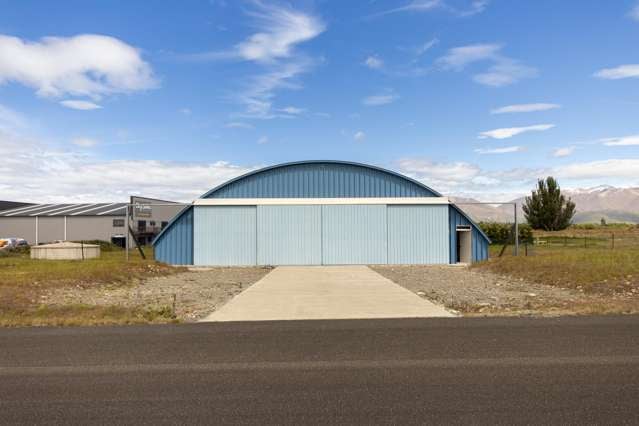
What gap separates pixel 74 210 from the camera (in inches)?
2151

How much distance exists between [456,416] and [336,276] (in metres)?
16.7

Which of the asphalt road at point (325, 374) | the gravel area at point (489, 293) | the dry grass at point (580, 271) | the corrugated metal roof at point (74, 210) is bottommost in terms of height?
the gravel area at point (489, 293)

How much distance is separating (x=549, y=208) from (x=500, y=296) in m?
63.5

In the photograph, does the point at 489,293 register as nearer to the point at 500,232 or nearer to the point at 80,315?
the point at 80,315

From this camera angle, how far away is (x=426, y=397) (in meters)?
5.56

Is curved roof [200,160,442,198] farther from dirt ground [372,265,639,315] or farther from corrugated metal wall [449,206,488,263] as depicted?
dirt ground [372,265,639,315]

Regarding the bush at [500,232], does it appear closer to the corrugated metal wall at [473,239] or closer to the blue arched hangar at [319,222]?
the corrugated metal wall at [473,239]

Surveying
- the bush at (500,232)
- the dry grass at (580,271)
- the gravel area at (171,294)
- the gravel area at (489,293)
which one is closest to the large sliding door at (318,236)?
the dry grass at (580,271)

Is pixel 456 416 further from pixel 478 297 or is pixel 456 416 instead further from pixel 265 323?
pixel 478 297

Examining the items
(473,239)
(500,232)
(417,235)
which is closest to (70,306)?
(417,235)

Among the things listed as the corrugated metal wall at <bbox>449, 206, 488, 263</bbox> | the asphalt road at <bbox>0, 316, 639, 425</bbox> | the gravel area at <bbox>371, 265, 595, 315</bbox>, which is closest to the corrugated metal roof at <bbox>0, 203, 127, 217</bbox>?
the corrugated metal wall at <bbox>449, 206, 488, 263</bbox>

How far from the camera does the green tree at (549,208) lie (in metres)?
71.4

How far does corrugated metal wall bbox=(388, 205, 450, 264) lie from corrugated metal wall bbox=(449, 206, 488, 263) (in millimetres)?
374

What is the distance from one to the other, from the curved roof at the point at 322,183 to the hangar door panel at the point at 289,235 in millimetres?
1007
